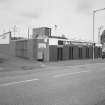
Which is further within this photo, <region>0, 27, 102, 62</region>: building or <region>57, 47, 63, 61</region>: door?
<region>57, 47, 63, 61</region>: door

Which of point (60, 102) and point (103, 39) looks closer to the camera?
point (60, 102)

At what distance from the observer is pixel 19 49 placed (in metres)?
26.4

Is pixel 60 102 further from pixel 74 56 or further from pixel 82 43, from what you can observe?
pixel 82 43

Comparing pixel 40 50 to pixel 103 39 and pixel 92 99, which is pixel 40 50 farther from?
pixel 103 39

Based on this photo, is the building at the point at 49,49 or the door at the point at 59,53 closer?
the building at the point at 49,49

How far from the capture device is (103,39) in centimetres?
6481

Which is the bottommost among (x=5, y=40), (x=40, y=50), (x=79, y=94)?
(x=79, y=94)

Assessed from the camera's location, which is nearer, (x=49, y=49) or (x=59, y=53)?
(x=49, y=49)

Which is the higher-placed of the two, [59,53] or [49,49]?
[49,49]

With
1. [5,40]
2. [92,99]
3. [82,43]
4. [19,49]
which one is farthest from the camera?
[5,40]

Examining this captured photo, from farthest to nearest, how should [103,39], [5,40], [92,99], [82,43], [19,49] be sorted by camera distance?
1. [103,39]
2. [5,40]
3. [82,43]
4. [19,49]
5. [92,99]

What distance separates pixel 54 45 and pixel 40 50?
2.47 meters

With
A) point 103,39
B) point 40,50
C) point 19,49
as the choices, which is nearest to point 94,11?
point 40,50

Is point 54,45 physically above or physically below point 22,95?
above
